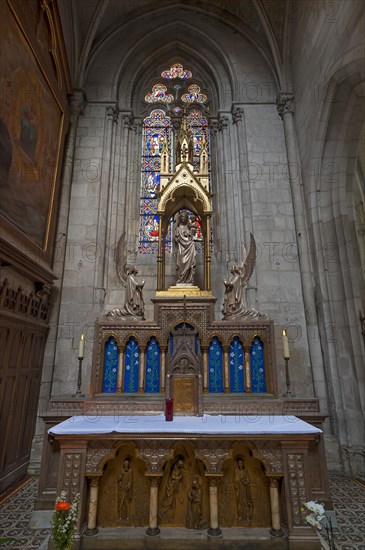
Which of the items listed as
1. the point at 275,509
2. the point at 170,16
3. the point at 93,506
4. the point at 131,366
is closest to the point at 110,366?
the point at 131,366

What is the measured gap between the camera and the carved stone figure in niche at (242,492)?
12.0 ft

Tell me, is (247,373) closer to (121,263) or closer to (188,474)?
(188,474)

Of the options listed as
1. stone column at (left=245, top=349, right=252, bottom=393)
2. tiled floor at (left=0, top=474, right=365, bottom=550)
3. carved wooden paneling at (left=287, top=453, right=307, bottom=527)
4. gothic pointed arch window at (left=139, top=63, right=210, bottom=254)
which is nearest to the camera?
carved wooden paneling at (left=287, top=453, right=307, bottom=527)

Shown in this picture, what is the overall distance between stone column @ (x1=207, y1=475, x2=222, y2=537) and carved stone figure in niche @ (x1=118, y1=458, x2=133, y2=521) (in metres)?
0.88

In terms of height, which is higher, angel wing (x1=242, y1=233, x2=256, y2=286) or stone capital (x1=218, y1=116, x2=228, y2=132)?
stone capital (x1=218, y1=116, x2=228, y2=132)

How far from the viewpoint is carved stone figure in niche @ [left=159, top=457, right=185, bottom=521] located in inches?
145

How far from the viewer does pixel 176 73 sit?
11.0 meters

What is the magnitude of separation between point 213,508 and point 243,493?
0.38m

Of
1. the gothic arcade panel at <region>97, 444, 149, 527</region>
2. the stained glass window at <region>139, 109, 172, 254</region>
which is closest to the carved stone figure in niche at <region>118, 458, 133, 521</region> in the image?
the gothic arcade panel at <region>97, 444, 149, 527</region>

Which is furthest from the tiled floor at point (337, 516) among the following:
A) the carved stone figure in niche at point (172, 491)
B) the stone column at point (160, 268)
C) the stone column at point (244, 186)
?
the stone column at point (244, 186)

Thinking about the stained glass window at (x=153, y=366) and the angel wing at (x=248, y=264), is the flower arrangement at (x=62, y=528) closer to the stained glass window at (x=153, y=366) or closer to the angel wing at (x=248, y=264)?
the stained glass window at (x=153, y=366)

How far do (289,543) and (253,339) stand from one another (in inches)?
98.8

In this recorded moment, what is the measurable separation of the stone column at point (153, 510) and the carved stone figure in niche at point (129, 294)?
2.41 metres

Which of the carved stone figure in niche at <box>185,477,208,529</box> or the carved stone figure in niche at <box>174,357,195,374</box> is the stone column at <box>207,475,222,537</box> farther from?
the carved stone figure in niche at <box>174,357,195,374</box>
